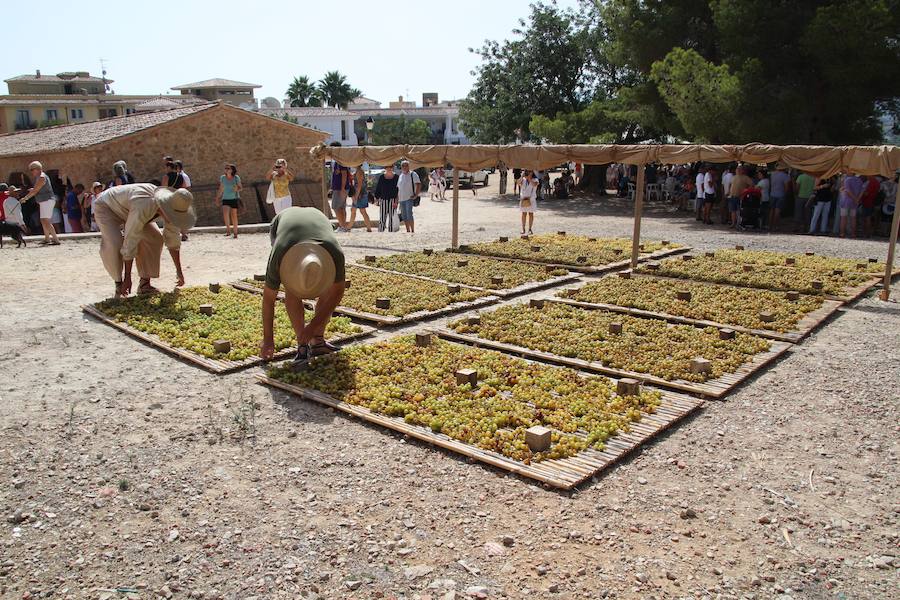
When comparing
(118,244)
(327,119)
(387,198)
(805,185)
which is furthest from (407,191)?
(327,119)

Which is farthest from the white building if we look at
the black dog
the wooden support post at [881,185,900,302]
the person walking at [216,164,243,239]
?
the wooden support post at [881,185,900,302]

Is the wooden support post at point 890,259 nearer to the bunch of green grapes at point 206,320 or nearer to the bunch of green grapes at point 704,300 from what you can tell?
the bunch of green grapes at point 704,300

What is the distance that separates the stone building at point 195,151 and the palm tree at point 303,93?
6524 cm

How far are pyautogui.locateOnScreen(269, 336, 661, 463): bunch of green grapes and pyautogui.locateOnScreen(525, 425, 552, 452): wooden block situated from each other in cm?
5

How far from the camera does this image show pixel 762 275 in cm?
1155

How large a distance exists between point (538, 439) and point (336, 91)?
8609 centimetres

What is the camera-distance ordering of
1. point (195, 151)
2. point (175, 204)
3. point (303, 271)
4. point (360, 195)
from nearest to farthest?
point (303, 271) → point (175, 204) → point (360, 195) → point (195, 151)

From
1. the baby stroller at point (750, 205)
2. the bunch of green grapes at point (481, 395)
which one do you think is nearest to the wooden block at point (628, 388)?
the bunch of green grapes at point (481, 395)

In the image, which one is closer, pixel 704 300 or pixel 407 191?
pixel 704 300

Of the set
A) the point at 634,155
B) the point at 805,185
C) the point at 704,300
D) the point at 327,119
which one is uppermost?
the point at 327,119

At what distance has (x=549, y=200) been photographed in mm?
31250

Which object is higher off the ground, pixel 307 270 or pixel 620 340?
pixel 307 270

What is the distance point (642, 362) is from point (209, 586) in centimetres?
473

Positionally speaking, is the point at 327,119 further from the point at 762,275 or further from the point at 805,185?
the point at 762,275
